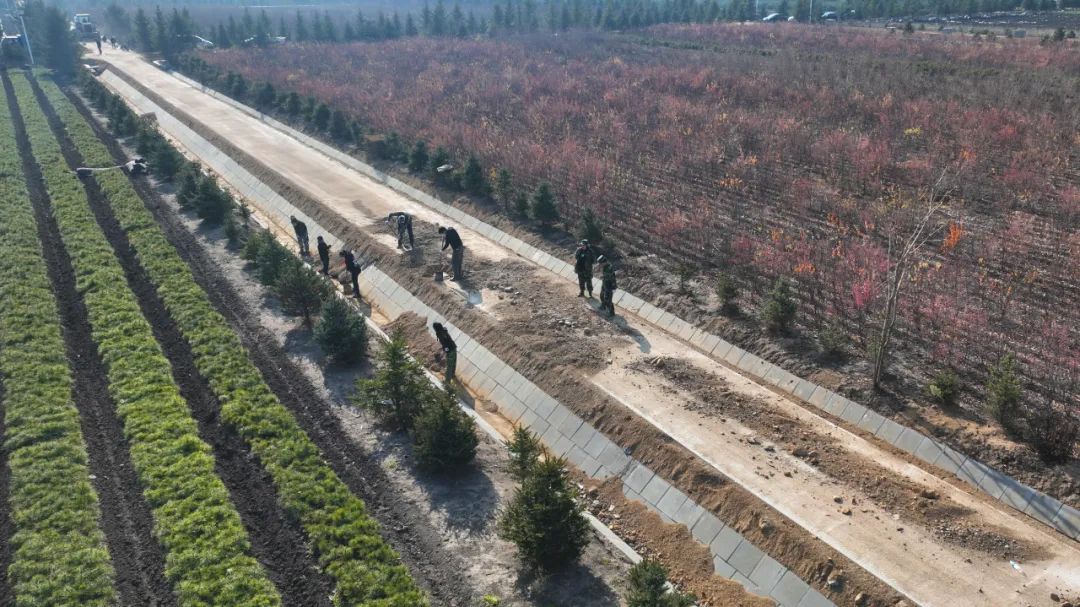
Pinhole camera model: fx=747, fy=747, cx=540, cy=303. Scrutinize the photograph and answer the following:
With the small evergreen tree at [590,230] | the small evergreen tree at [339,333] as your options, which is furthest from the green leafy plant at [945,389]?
the small evergreen tree at [339,333]

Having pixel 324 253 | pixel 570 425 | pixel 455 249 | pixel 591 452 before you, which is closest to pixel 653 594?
pixel 591 452

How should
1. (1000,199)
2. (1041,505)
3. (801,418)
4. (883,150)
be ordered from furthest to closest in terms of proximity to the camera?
(883,150) < (1000,199) < (801,418) < (1041,505)

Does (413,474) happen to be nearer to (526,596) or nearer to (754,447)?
(526,596)

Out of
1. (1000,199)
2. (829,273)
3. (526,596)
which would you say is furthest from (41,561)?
(1000,199)

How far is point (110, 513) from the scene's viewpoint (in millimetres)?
13266

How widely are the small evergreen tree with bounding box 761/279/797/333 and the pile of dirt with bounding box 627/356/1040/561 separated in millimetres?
2567

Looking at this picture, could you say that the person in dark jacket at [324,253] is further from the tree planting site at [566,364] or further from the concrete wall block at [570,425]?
the concrete wall block at [570,425]

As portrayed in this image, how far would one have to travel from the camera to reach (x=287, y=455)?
576 inches

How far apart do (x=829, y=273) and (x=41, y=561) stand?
19.2 m

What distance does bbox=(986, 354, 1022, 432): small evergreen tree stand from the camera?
46.2 ft

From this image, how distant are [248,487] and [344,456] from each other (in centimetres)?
195

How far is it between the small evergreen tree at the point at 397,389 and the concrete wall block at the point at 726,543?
6.41m

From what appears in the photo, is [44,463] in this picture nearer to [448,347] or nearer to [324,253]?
[448,347]

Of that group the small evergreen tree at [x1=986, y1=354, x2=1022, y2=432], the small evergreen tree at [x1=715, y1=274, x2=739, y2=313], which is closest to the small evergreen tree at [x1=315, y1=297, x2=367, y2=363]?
the small evergreen tree at [x1=715, y1=274, x2=739, y2=313]
